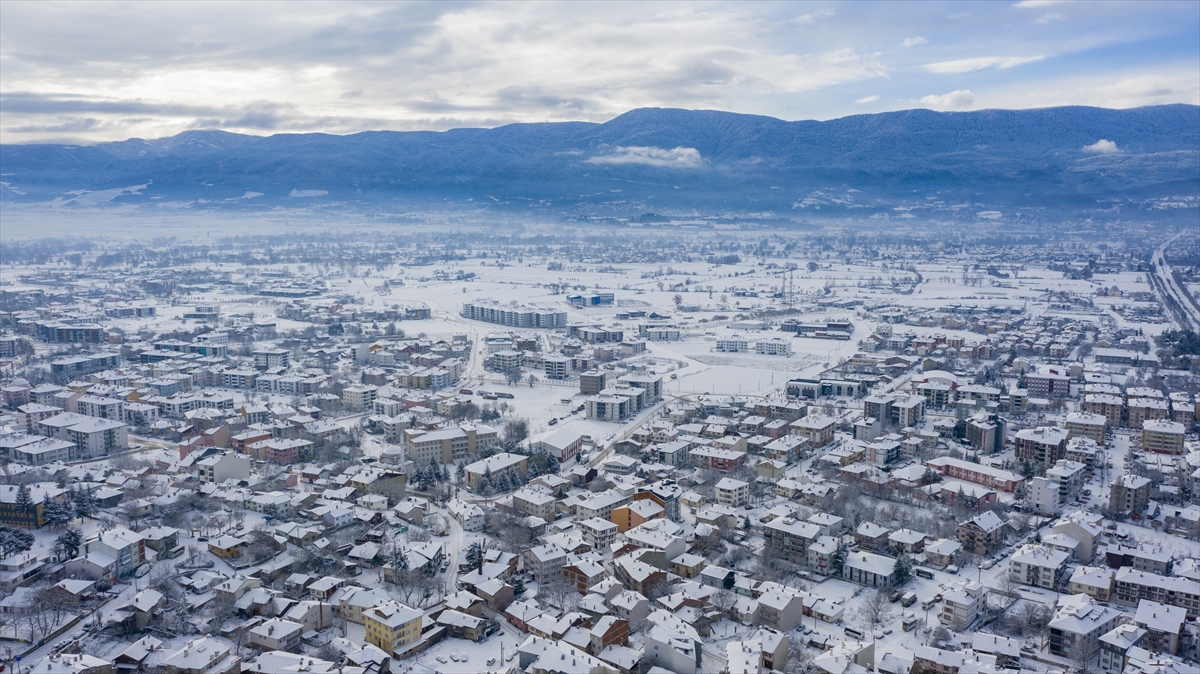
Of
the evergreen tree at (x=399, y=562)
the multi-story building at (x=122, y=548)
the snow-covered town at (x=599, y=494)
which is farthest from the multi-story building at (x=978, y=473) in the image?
the multi-story building at (x=122, y=548)

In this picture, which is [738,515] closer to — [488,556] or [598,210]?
[488,556]

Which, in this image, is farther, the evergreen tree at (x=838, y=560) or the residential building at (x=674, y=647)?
the evergreen tree at (x=838, y=560)

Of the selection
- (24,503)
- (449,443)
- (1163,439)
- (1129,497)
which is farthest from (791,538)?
(24,503)

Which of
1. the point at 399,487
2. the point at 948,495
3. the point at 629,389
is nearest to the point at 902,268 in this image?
the point at 629,389

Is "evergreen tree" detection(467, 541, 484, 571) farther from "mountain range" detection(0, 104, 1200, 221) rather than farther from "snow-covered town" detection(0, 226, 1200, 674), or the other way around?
"mountain range" detection(0, 104, 1200, 221)

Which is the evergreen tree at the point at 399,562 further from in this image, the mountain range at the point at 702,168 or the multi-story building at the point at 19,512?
the mountain range at the point at 702,168

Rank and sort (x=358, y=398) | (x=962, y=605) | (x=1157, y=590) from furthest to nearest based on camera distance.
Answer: (x=358, y=398), (x=1157, y=590), (x=962, y=605)

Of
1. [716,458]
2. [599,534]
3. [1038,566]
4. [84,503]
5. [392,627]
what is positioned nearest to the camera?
[392,627]

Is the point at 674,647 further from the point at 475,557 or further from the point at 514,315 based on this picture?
the point at 514,315
